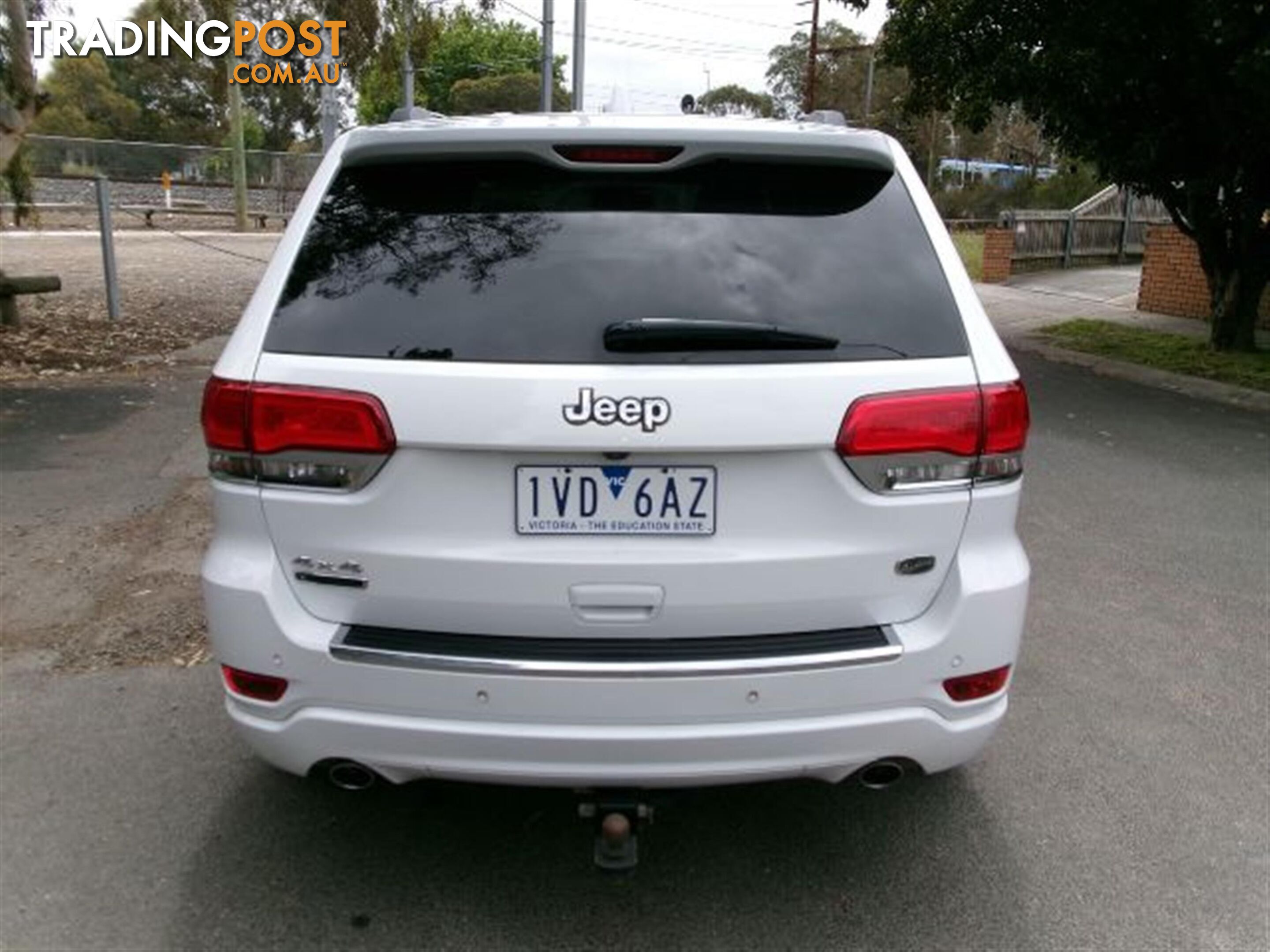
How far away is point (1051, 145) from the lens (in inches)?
531

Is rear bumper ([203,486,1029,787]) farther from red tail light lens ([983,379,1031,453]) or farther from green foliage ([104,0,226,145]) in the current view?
green foliage ([104,0,226,145])

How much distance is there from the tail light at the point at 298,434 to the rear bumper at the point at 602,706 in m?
0.13

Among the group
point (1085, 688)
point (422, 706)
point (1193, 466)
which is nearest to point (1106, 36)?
point (1193, 466)

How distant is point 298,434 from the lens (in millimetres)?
2379

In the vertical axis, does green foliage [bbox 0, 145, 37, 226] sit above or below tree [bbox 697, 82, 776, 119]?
below

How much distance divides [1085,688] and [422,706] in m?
2.75

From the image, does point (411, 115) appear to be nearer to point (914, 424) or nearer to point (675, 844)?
point (914, 424)

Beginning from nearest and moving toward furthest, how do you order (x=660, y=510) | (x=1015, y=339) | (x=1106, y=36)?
1. (x=660, y=510)
2. (x=1106, y=36)
3. (x=1015, y=339)

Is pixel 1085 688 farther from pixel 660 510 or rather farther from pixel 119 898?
pixel 119 898

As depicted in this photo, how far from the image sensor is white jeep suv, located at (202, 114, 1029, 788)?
234cm

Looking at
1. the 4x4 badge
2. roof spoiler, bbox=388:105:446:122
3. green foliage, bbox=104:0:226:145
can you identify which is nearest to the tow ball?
the 4x4 badge

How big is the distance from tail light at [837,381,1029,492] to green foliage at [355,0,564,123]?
13.0 metres

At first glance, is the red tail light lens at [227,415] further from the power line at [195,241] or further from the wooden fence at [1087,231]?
the wooden fence at [1087,231]

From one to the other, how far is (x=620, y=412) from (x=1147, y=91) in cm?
1049
